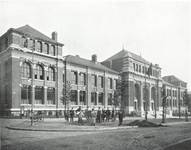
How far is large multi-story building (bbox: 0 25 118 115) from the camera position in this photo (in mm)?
32406

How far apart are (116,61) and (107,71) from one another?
7.28m

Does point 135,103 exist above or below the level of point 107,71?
below

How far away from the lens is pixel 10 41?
32.8 meters

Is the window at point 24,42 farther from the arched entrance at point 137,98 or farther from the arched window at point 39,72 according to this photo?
the arched entrance at point 137,98

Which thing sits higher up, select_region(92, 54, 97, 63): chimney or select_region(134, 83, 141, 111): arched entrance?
select_region(92, 54, 97, 63): chimney

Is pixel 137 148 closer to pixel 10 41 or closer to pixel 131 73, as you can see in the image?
pixel 10 41

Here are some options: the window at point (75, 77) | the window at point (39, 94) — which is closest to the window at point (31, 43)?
the window at point (39, 94)

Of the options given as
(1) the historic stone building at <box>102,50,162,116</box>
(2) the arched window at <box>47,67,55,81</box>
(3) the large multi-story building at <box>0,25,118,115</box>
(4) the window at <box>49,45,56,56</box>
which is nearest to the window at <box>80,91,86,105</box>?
(3) the large multi-story building at <box>0,25,118,115</box>

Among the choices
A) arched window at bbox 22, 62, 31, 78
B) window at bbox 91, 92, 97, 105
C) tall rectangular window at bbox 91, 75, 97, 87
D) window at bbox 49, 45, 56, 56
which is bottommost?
window at bbox 91, 92, 97, 105

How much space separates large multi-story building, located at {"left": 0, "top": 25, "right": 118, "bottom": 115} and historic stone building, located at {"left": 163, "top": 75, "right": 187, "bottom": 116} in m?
38.9

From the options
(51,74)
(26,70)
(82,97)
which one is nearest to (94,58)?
(82,97)

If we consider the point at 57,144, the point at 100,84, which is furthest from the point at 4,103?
the point at 57,144

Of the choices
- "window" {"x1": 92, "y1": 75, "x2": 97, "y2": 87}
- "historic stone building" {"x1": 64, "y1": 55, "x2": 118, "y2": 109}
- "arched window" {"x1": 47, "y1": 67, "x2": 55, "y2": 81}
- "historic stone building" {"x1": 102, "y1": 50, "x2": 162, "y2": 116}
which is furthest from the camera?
"historic stone building" {"x1": 102, "y1": 50, "x2": 162, "y2": 116}

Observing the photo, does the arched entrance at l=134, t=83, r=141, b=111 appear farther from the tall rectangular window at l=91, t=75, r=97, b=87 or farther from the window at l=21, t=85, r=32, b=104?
the window at l=21, t=85, r=32, b=104
